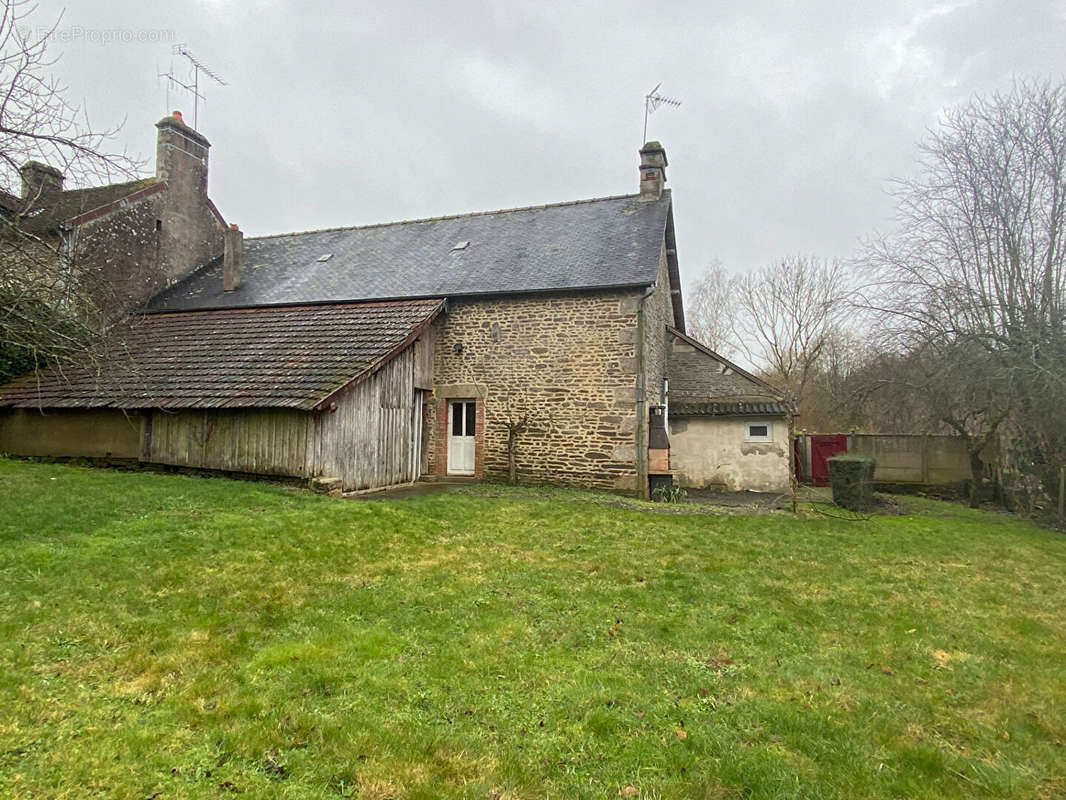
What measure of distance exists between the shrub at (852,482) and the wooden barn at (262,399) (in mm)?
9417

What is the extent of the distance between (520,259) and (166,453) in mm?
8948

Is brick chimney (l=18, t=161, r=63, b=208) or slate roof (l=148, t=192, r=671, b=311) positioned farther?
slate roof (l=148, t=192, r=671, b=311)

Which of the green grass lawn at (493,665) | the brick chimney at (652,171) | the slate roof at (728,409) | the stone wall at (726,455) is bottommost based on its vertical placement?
the green grass lawn at (493,665)

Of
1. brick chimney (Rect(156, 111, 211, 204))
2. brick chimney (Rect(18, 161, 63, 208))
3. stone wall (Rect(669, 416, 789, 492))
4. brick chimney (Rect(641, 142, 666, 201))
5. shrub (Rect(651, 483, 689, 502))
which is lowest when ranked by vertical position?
shrub (Rect(651, 483, 689, 502))

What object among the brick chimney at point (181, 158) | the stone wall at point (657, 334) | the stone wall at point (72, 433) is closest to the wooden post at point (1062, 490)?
the stone wall at point (657, 334)

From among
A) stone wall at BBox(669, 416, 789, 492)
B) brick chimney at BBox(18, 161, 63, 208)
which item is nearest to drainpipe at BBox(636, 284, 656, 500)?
stone wall at BBox(669, 416, 789, 492)

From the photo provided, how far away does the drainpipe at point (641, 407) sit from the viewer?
492 inches

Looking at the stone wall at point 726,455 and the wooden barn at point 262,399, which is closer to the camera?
the wooden barn at point 262,399

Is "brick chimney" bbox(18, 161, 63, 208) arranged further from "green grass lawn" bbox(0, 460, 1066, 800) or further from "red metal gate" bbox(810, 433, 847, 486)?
"red metal gate" bbox(810, 433, 847, 486)

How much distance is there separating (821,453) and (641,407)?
28.3ft

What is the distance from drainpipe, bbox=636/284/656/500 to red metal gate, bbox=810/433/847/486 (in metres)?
8.23

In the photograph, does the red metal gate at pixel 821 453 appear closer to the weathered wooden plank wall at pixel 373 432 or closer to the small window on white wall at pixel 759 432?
the small window on white wall at pixel 759 432

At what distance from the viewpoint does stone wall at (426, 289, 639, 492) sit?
12648mm

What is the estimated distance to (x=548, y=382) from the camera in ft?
43.4
